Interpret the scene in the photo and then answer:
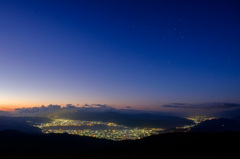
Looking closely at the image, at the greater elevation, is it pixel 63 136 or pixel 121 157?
pixel 121 157

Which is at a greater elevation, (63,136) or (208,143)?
(208,143)

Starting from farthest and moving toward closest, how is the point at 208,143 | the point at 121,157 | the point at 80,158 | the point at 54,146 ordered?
the point at 54,146, the point at 208,143, the point at 80,158, the point at 121,157

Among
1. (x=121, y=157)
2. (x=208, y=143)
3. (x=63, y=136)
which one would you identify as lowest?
(x=63, y=136)

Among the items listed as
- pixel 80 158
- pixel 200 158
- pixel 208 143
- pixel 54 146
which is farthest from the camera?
pixel 54 146

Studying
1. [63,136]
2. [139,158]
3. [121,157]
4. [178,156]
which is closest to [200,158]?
[178,156]

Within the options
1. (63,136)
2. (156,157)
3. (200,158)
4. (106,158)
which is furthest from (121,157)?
(63,136)

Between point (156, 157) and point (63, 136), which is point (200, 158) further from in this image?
Answer: point (63, 136)

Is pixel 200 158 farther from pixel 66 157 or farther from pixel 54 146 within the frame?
pixel 54 146

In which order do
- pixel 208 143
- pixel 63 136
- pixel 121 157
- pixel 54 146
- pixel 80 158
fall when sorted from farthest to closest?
pixel 63 136
pixel 54 146
pixel 208 143
pixel 80 158
pixel 121 157

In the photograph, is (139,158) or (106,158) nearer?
(139,158)
